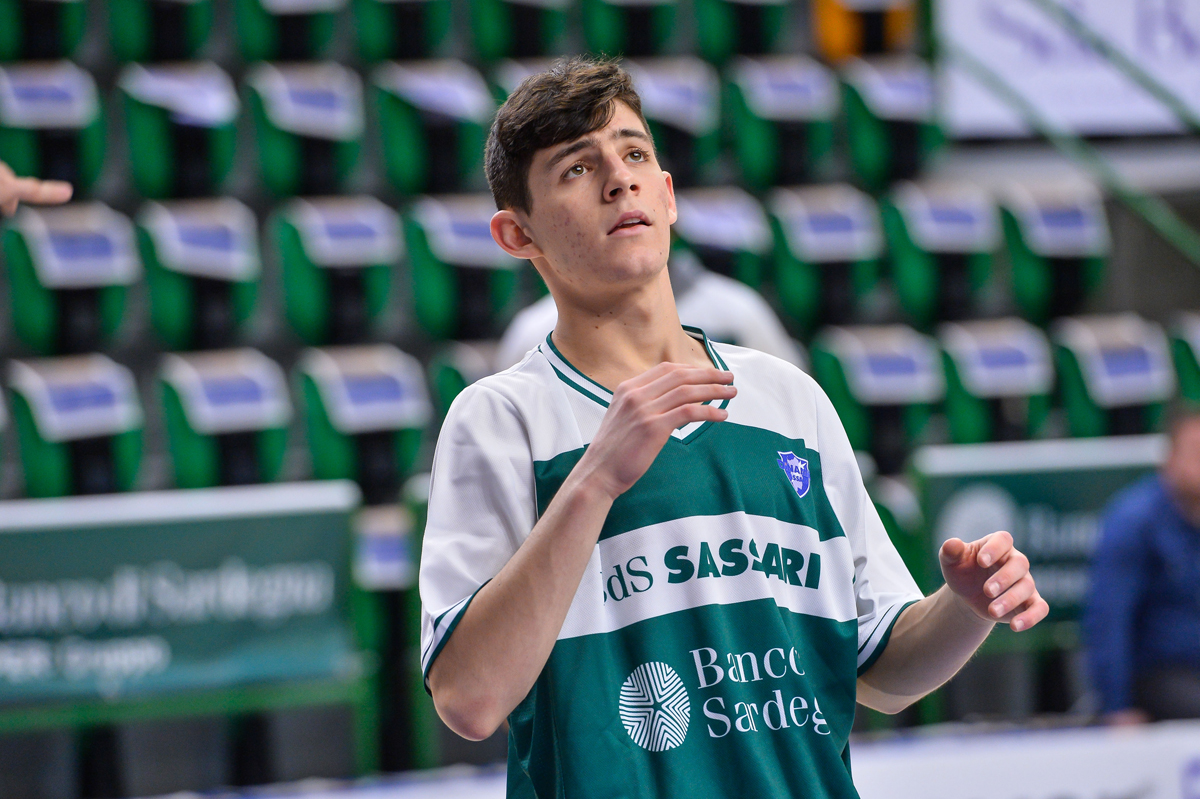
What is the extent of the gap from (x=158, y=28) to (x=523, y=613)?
5.51 metres

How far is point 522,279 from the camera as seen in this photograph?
585 centimetres

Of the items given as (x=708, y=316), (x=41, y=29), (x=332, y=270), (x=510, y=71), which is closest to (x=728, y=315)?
(x=708, y=316)

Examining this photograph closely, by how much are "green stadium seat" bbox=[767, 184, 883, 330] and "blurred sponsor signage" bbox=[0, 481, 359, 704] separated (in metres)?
2.77

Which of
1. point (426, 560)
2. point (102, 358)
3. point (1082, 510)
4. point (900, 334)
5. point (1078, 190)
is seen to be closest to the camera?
point (426, 560)

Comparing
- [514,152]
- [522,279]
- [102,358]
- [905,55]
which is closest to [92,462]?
[102,358]

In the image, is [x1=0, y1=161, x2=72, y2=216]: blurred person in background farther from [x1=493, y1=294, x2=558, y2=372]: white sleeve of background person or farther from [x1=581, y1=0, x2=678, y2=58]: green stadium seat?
[x1=581, y1=0, x2=678, y2=58]: green stadium seat

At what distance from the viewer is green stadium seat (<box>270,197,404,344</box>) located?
211 inches

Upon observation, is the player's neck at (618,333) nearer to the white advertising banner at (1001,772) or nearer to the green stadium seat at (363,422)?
the white advertising banner at (1001,772)

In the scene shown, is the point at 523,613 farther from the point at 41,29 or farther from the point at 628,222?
the point at 41,29

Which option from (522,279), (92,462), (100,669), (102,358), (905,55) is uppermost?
(905,55)

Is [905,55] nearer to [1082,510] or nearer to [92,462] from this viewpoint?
[1082,510]

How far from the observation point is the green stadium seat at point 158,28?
5.77 meters

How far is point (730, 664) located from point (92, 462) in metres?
4.08

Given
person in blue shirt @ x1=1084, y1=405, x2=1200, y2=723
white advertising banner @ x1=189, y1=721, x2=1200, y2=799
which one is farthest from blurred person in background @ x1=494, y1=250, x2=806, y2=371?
person in blue shirt @ x1=1084, y1=405, x2=1200, y2=723
